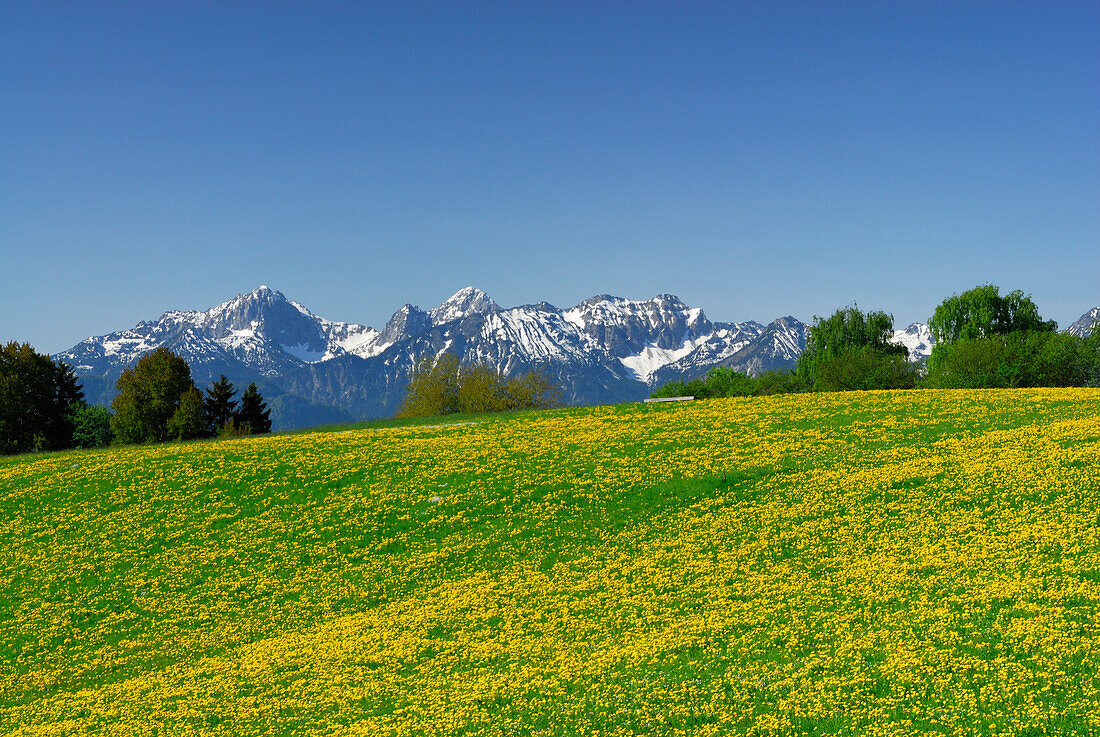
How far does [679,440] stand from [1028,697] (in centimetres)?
2559

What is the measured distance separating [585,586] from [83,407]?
124766 mm

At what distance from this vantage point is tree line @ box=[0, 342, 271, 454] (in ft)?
306

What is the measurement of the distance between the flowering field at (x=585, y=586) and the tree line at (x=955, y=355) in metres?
38.1

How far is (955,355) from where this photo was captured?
7825 centimetres

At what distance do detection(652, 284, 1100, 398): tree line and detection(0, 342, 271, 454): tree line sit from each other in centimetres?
7179

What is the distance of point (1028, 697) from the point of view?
14070mm

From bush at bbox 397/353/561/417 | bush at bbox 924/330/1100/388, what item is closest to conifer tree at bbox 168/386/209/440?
bush at bbox 397/353/561/417

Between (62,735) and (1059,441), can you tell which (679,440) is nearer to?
(1059,441)

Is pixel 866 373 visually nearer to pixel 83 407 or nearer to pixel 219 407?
pixel 219 407

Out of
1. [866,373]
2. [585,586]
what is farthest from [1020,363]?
[585,586]

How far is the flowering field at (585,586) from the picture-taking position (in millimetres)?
15734

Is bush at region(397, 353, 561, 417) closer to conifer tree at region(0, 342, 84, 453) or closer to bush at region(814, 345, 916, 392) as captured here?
bush at region(814, 345, 916, 392)

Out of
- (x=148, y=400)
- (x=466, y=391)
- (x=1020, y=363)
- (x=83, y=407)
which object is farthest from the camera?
(x=83, y=407)

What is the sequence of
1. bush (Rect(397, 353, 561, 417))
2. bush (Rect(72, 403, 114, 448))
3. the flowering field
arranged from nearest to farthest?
1. the flowering field
2. bush (Rect(397, 353, 561, 417))
3. bush (Rect(72, 403, 114, 448))
